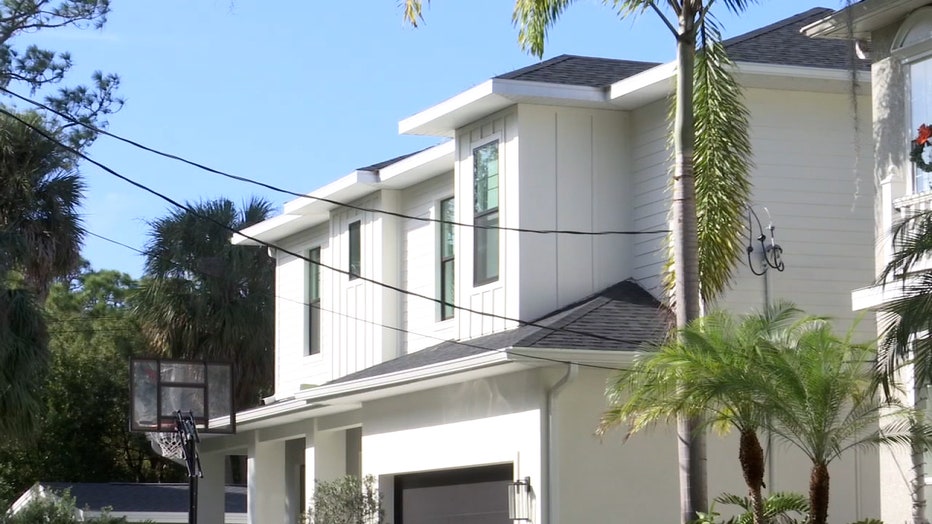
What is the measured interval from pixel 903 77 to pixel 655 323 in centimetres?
477

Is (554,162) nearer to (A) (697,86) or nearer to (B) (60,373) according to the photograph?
(A) (697,86)

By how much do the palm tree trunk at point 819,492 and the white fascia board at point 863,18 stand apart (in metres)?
4.25

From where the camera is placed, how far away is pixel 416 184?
23781 millimetres

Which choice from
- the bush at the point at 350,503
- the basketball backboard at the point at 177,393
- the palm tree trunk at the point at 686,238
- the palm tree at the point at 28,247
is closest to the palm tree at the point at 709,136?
the palm tree trunk at the point at 686,238

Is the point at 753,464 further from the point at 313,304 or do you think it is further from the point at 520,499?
the point at 313,304

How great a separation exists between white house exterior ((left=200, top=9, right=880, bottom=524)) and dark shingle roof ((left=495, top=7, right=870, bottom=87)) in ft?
0.17

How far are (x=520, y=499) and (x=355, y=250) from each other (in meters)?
7.70

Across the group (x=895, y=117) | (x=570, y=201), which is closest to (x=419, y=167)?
(x=570, y=201)

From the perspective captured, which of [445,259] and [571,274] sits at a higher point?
[445,259]

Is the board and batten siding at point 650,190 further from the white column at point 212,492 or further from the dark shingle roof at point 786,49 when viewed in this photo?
the white column at point 212,492

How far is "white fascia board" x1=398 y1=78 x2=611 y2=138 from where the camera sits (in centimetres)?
1958

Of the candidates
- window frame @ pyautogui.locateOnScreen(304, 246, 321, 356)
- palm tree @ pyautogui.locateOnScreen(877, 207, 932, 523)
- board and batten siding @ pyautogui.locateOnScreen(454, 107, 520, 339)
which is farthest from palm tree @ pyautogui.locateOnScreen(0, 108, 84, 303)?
palm tree @ pyautogui.locateOnScreen(877, 207, 932, 523)

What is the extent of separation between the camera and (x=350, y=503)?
71.2 ft

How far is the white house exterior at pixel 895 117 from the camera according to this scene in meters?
14.7
